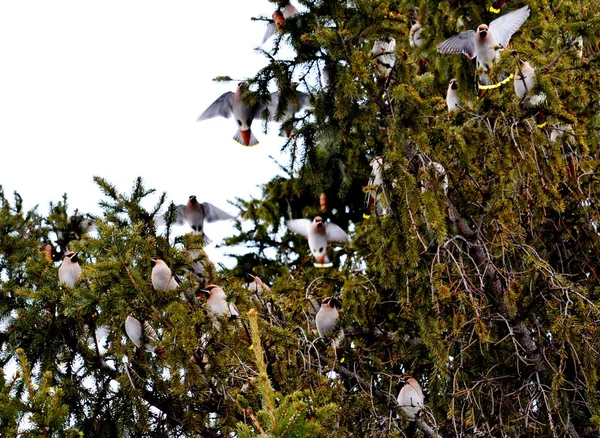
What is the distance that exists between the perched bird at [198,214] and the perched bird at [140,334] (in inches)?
137

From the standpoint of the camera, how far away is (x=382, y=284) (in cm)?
535

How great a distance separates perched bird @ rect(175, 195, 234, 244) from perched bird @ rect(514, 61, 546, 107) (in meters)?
3.44

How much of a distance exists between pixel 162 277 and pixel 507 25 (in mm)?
3279

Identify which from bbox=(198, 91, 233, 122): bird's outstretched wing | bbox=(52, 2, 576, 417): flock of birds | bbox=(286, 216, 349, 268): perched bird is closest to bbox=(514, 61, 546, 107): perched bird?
bbox=(52, 2, 576, 417): flock of birds

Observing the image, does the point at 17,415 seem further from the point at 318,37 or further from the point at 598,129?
the point at 598,129

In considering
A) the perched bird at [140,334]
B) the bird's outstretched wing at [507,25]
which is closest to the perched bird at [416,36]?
the bird's outstretched wing at [507,25]

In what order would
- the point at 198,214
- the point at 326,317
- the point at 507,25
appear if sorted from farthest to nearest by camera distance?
the point at 198,214 < the point at 507,25 < the point at 326,317

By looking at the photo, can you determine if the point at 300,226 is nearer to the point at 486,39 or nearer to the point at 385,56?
the point at 385,56

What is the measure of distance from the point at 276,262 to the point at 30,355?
4.08 metres

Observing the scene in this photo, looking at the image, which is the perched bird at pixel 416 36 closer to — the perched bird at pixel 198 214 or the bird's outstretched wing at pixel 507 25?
the bird's outstretched wing at pixel 507 25

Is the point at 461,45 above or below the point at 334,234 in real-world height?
above

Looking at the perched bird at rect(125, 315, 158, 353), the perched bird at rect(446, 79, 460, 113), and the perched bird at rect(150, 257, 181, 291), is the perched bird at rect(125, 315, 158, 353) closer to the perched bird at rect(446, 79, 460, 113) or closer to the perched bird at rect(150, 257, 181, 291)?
the perched bird at rect(150, 257, 181, 291)

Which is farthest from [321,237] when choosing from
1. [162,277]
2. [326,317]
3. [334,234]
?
[162,277]

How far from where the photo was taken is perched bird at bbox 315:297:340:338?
20.4 feet
